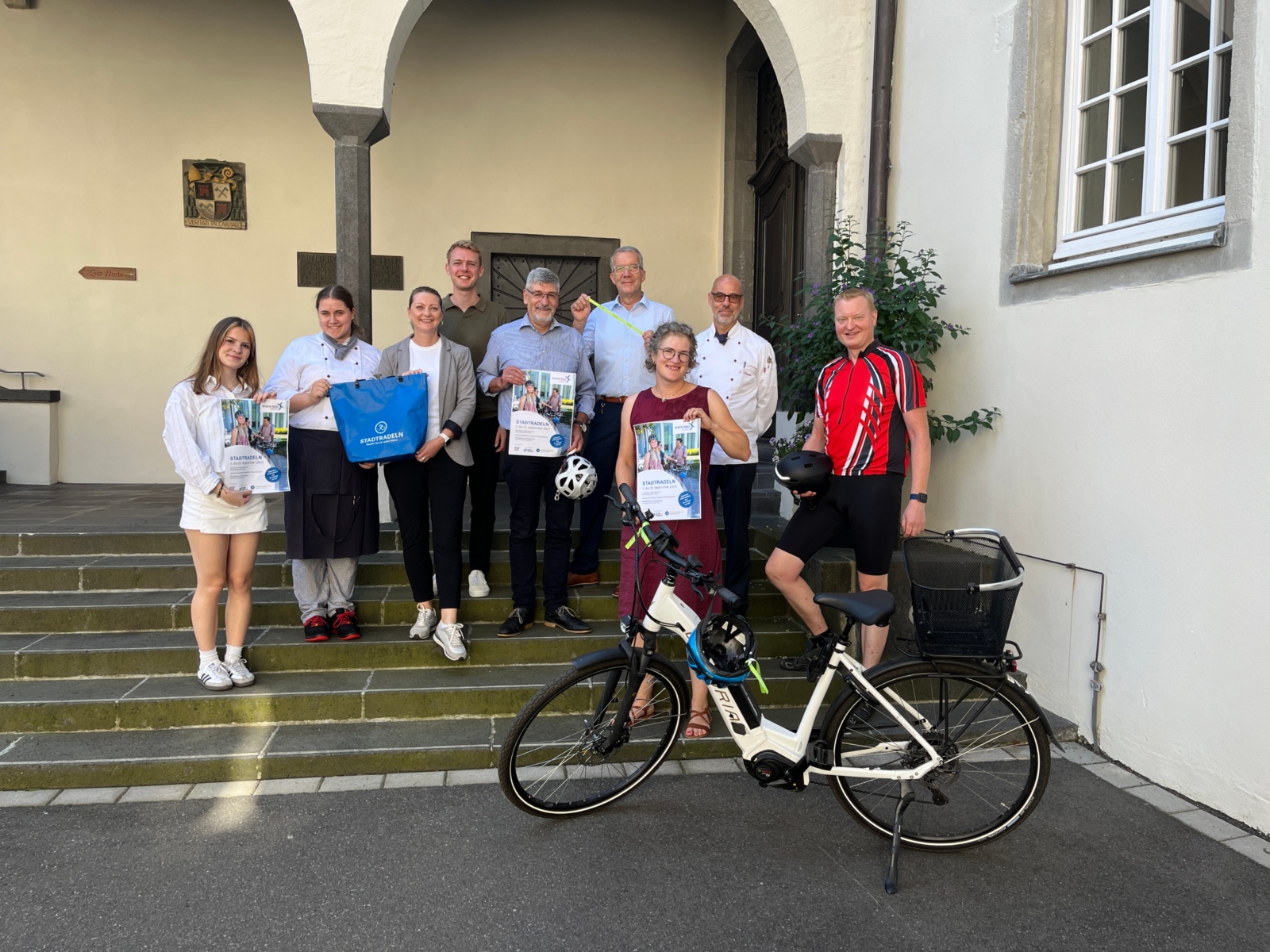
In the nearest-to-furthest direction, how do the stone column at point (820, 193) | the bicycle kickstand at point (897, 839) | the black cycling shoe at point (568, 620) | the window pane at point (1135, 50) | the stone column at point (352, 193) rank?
1. the bicycle kickstand at point (897, 839)
2. the window pane at point (1135, 50)
3. the black cycling shoe at point (568, 620)
4. the stone column at point (352, 193)
5. the stone column at point (820, 193)

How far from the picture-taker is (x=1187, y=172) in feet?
13.0

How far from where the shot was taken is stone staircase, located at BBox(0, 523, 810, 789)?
3865 mm

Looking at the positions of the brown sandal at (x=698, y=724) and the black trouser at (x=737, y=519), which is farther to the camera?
the black trouser at (x=737, y=519)

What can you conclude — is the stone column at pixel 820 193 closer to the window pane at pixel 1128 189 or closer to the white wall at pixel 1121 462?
the white wall at pixel 1121 462

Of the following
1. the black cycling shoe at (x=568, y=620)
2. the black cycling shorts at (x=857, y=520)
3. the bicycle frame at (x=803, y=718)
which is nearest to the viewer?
the bicycle frame at (x=803, y=718)

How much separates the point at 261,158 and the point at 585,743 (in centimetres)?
711

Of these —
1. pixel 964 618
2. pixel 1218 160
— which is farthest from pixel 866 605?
pixel 1218 160

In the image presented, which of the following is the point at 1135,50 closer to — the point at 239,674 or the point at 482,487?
the point at 482,487

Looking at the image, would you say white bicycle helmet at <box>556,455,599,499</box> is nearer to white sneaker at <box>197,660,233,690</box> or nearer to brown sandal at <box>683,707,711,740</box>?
brown sandal at <box>683,707,711,740</box>

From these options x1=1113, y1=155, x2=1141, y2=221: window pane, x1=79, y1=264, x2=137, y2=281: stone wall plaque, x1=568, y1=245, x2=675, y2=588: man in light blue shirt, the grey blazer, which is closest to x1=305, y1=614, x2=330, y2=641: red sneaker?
the grey blazer

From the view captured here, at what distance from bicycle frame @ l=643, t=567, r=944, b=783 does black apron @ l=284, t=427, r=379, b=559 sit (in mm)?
1984

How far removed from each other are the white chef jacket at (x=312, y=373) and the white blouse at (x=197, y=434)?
30cm

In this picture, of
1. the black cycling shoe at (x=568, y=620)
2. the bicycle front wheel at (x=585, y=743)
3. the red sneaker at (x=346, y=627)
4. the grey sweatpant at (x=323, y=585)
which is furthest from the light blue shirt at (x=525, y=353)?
the bicycle front wheel at (x=585, y=743)

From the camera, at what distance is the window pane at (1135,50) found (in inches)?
166
